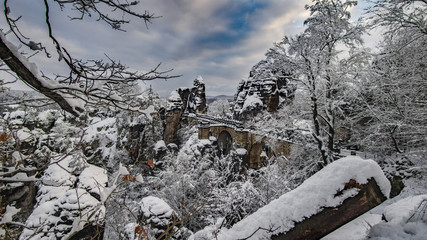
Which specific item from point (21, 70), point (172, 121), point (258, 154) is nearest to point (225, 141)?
point (258, 154)

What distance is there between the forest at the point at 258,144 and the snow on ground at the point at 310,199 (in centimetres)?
1

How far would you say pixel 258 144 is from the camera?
14.6 metres

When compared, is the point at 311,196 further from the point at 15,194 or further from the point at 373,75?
the point at 15,194

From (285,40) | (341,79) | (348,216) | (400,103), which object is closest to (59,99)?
(348,216)

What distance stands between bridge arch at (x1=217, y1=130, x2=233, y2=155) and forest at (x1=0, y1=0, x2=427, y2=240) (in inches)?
4.3

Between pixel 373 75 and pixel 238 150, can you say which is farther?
pixel 238 150

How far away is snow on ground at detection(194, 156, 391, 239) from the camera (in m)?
1.80

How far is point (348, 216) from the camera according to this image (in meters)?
1.82

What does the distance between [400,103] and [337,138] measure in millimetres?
4182

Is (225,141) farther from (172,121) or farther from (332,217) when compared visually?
(332,217)

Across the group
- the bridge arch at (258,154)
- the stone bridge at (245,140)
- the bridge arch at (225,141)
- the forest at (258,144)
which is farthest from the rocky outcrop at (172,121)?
the bridge arch at (258,154)

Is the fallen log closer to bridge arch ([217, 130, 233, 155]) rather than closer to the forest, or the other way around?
the forest

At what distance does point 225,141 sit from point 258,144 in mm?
4253

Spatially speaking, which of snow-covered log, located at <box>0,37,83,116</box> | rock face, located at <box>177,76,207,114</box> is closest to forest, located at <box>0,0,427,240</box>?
snow-covered log, located at <box>0,37,83,116</box>
